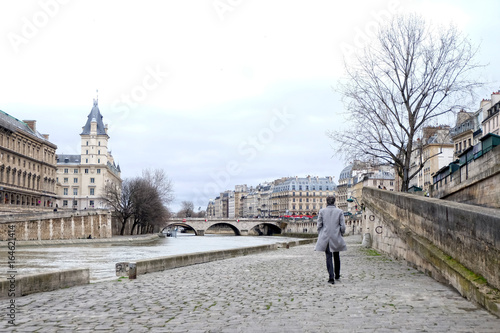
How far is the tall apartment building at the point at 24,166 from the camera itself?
70.6 metres

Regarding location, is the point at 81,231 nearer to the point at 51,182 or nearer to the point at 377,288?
the point at 51,182

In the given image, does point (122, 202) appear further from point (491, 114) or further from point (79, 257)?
point (491, 114)

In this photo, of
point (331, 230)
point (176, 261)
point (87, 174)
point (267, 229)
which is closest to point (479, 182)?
point (331, 230)

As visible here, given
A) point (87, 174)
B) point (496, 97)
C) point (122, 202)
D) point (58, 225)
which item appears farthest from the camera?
point (87, 174)

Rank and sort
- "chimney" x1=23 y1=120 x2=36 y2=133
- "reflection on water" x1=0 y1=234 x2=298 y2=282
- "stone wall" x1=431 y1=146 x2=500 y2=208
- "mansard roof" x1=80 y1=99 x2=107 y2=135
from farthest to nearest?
"mansard roof" x1=80 y1=99 x2=107 y2=135
"chimney" x1=23 y1=120 x2=36 y2=133
"reflection on water" x1=0 y1=234 x2=298 y2=282
"stone wall" x1=431 y1=146 x2=500 y2=208

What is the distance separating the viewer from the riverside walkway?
20.0ft

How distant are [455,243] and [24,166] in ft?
256

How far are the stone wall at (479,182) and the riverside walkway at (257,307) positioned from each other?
17.0ft

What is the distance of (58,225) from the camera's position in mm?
58312

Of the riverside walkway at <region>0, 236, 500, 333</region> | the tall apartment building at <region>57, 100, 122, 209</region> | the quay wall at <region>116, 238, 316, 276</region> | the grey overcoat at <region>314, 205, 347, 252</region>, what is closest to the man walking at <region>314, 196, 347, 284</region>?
the grey overcoat at <region>314, 205, 347, 252</region>

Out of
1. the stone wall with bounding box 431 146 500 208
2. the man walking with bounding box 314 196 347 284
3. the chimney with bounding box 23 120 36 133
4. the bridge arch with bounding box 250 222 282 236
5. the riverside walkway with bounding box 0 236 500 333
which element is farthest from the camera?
the bridge arch with bounding box 250 222 282 236

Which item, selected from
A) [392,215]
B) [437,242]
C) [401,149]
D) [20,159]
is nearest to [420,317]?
[437,242]

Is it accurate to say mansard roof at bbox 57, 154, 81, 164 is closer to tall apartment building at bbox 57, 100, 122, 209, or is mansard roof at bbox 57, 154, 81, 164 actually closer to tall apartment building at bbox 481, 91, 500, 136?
tall apartment building at bbox 57, 100, 122, 209

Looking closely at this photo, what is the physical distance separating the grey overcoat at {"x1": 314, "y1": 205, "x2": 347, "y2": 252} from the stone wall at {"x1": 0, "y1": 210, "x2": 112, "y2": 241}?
153 feet
